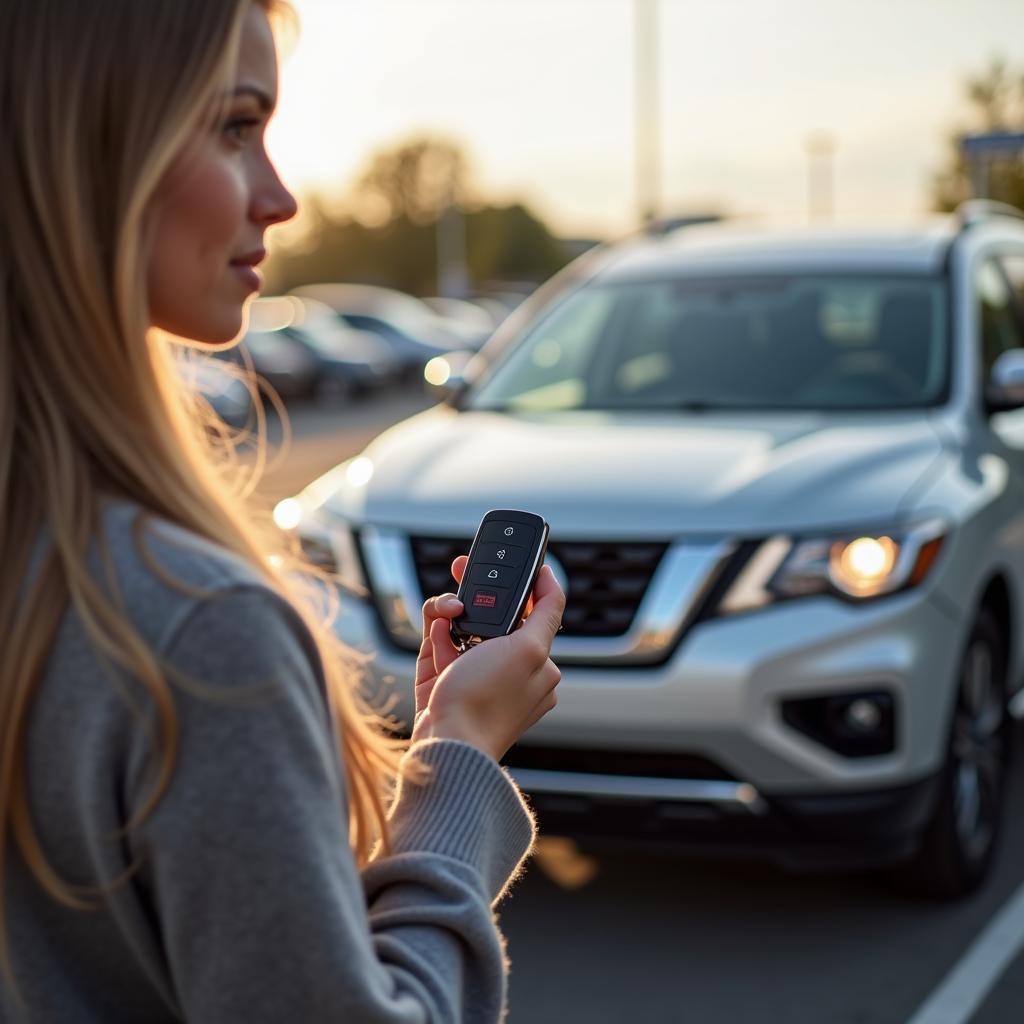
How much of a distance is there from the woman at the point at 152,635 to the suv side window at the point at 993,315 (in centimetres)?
386

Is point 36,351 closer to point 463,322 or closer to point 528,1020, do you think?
point 528,1020

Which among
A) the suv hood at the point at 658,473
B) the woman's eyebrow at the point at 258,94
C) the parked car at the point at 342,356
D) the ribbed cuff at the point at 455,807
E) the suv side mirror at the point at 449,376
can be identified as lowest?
the parked car at the point at 342,356

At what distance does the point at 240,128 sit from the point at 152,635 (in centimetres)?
42

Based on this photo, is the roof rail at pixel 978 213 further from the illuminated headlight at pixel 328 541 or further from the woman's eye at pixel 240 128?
the woman's eye at pixel 240 128

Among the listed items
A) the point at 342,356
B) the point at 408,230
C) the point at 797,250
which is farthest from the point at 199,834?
the point at 408,230

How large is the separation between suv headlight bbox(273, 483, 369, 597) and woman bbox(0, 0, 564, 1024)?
274cm

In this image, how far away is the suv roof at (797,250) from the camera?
5117mm

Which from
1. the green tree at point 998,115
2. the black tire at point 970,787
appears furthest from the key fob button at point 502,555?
the green tree at point 998,115

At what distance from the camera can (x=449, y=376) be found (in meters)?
5.45

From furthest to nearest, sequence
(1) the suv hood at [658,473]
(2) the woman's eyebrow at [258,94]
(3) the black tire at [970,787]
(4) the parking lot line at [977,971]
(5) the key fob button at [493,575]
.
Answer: (3) the black tire at [970,787] < (1) the suv hood at [658,473] < (4) the parking lot line at [977,971] < (5) the key fob button at [493,575] < (2) the woman's eyebrow at [258,94]

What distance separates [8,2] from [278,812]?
59 cm

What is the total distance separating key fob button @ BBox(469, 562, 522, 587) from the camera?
5.31ft

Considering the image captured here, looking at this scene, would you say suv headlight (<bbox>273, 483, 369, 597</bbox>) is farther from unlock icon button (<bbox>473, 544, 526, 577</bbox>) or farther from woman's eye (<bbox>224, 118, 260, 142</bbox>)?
woman's eye (<bbox>224, 118, 260, 142</bbox>)

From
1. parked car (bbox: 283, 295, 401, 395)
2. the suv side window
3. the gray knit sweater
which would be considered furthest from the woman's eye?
parked car (bbox: 283, 295, 401, 395)
